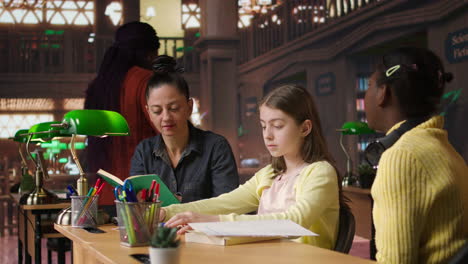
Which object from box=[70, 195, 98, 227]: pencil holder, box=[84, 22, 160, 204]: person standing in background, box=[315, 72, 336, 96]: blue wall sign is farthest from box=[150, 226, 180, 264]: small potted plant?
box=[315, 72, 336, 96]: blue wall sign

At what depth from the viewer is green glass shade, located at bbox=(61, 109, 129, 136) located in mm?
2523

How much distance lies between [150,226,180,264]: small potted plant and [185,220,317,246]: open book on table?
0.35 metres

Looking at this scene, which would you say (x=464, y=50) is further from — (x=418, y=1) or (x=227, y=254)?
(x=227, y=254)

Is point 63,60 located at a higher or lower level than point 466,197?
higher

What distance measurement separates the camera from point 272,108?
2.15 m

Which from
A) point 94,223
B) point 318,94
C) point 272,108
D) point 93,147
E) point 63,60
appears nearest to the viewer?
point 272,108

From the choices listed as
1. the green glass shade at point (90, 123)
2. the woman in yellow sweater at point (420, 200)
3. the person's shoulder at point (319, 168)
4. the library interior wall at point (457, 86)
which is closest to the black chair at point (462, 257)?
the woman in yellow sweater at point (420, 200)

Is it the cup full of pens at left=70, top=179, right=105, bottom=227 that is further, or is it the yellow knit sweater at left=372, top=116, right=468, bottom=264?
the cup full of pens at left=70, top=179, right=105, bottom=227

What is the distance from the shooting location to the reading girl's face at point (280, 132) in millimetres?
2135

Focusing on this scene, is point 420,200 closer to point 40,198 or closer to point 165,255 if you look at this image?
point 165,255

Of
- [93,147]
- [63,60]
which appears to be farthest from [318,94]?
[93,147]

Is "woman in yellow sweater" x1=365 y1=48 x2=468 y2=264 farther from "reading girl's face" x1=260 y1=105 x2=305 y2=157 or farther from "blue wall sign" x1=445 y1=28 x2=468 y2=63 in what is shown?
"blue wall sign" x1=445 y1=28 x2=468 y2=63

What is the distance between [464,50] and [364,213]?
1430mm

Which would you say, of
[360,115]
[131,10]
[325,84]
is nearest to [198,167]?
[360,115]
